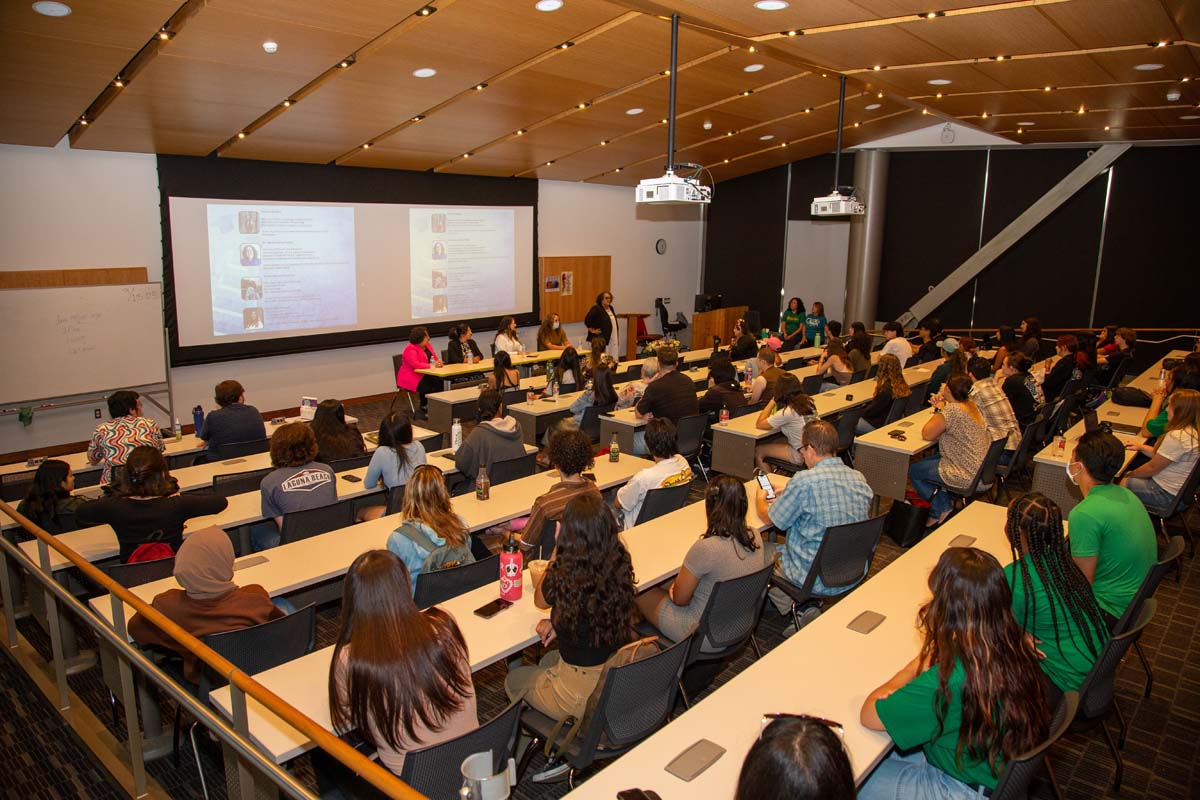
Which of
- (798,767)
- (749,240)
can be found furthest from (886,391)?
(749,240)

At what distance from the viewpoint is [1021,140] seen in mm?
13031

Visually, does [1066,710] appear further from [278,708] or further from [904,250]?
[904,250]

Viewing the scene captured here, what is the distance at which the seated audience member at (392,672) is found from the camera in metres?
2.48

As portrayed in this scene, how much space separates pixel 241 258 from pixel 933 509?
28.3 ft

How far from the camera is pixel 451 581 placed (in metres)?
3.67

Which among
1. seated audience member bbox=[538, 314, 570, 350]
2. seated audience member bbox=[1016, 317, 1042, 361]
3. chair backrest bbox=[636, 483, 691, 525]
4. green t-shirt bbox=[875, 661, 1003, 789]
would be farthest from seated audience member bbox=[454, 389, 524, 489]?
seated audience member bbox=[1016, 317, 1042, 361]

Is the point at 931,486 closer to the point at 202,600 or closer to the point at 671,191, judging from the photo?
the point at 671,191

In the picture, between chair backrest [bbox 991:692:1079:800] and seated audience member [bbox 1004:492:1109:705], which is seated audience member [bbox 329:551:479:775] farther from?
seated audience member [bbox 1004:492:1109:705]

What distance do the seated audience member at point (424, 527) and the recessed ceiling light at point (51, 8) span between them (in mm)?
3827

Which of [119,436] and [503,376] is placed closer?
[119,436]

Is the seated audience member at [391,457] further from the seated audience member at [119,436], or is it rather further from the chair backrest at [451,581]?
the seated audience member at [119,436]

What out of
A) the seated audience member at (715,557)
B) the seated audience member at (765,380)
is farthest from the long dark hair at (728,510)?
the seated audience member at (765,380)

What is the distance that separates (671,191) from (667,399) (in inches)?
77.5

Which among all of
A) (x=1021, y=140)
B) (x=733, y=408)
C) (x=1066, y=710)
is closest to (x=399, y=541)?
(x=1066, y=710)
